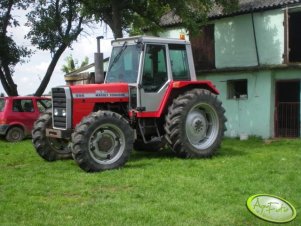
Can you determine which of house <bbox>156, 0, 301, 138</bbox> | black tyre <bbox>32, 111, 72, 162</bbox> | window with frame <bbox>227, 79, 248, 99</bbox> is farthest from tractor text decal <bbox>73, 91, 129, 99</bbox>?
window with frame <bbox>227, 79, 248, 99</bbox>

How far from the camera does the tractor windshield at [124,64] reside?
38.6ft

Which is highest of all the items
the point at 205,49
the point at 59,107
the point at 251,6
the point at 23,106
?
the point at 251,6

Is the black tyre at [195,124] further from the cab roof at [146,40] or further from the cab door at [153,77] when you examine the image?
the cab roof at [146,40]

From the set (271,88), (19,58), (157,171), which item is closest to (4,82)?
(19,58)

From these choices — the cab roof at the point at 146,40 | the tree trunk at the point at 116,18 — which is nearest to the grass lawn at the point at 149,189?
the cab roof at the point at 146,40

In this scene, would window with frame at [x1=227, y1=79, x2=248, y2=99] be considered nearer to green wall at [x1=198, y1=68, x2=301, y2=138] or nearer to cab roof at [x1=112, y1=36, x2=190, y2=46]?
green wall at [x1=198, y1=68, x2=301, y2=138]

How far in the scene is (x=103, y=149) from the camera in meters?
10.7

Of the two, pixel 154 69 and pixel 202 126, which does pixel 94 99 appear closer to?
pixel 154 69

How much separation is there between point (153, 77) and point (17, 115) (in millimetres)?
8393

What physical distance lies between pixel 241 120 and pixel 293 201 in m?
11.6

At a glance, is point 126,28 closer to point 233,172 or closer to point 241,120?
point 241,120

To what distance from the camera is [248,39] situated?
62.9 ft

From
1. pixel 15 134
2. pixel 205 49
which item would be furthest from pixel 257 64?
pixel 15 134

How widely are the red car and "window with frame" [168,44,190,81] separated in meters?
8.19
